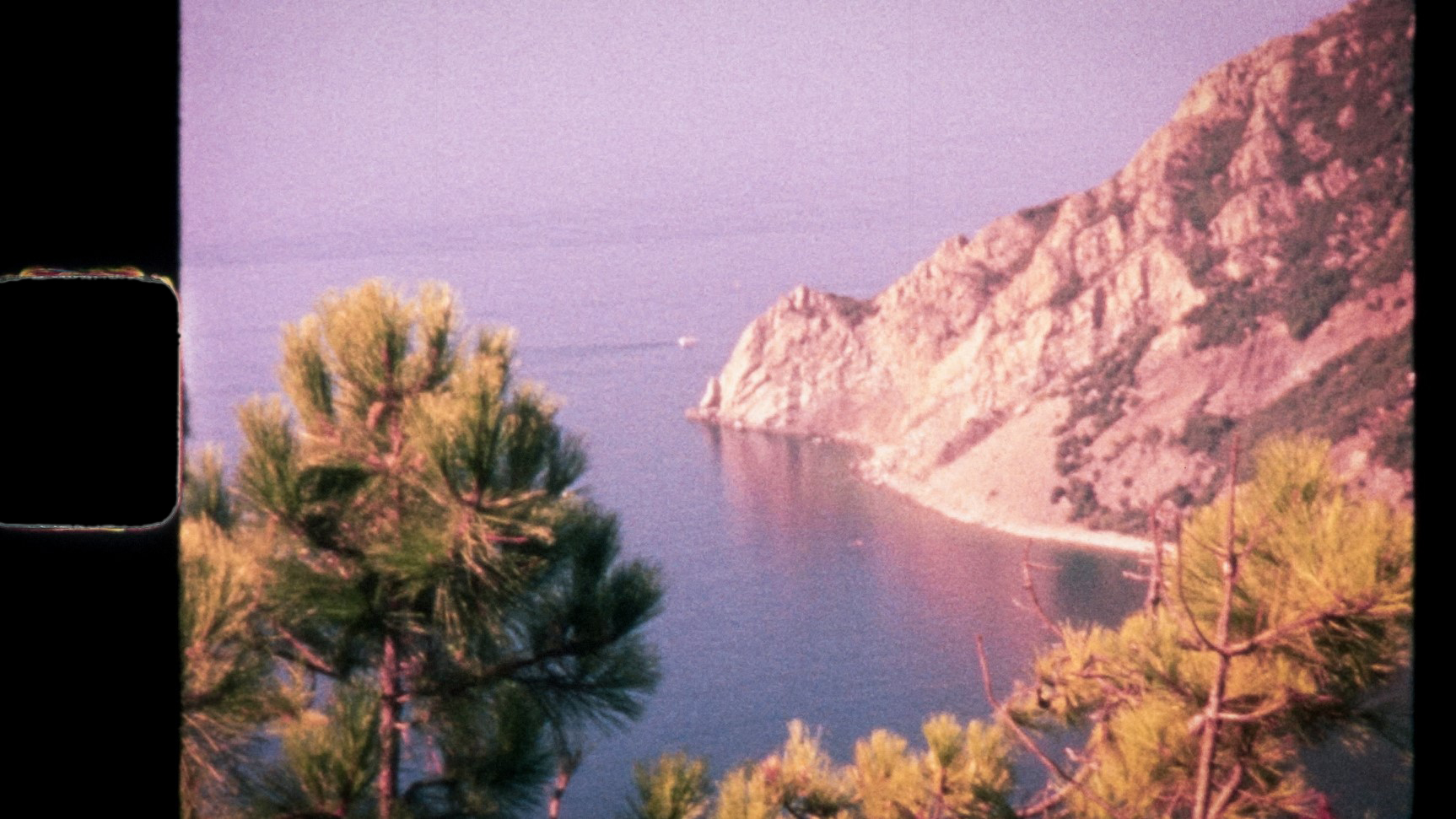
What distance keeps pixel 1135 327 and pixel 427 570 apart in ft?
66.0

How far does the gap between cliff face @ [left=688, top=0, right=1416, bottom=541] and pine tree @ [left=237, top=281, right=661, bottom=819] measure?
10.5 meters

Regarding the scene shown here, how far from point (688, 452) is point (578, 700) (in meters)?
11.7

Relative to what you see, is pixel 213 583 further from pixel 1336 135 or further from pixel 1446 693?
pixel 1336 135

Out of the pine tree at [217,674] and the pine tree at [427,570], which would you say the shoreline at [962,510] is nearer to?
the pine tree at [427,570]

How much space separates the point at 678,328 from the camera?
8.80 metres

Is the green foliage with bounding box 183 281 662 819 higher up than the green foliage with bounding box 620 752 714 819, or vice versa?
the green foliage with bounding box 183 281 662 819

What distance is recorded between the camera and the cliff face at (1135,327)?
1247 cm

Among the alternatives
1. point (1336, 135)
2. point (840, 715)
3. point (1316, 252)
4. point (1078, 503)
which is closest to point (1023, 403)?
point (1078, 503)

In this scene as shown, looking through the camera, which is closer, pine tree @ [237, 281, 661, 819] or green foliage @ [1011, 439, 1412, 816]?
green foliage @ [1011, 439, 1412, 816]

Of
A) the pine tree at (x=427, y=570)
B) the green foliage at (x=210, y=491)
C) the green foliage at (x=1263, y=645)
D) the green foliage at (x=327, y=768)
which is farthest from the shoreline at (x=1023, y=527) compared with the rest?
the green foliage at (x=327, y=768)

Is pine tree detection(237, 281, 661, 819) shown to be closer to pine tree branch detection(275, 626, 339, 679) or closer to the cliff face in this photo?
pine tree branch detection(275, 626, 339, 679)

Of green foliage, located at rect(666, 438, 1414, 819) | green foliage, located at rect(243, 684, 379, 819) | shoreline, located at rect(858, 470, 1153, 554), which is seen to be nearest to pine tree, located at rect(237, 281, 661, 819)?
green foliage, located at rect(243, 684, 379, 819)

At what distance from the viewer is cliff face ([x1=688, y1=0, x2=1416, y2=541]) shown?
12.5 metres

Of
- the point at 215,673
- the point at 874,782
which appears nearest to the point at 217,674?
the point at 215,673
